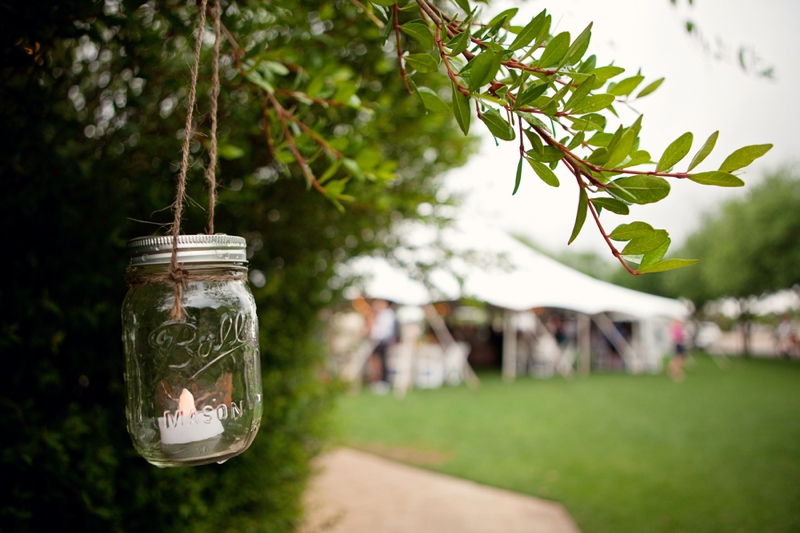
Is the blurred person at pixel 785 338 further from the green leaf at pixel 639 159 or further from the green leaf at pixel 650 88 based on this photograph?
the green leaf at pixel 639 159

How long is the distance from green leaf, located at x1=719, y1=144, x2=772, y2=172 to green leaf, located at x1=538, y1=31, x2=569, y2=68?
0.97 ft

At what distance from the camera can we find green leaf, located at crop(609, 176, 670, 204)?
2.52ft

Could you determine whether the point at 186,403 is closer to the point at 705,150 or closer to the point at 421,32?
the point at 421,32

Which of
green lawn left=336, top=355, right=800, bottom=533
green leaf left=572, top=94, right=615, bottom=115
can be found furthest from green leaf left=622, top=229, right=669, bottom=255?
green lawn left=336, top=355, right=800, bottom=533

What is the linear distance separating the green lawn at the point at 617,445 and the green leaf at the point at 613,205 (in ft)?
11.2

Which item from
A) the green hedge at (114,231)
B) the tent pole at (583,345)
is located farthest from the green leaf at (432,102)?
the tent pole at (583,345)

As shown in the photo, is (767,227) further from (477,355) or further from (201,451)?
(201,451)

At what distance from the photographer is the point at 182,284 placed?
0.89m

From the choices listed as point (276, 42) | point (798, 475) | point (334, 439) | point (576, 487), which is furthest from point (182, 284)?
point (798, 475)

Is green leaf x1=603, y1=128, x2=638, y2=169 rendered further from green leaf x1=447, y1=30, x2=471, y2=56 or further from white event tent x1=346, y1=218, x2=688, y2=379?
white event tent x1=346, y1=218, x2=688, y2=379

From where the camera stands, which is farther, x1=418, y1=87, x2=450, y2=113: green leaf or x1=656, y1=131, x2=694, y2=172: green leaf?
x1=418, y1=87, x2=450, y2=113: green leaf

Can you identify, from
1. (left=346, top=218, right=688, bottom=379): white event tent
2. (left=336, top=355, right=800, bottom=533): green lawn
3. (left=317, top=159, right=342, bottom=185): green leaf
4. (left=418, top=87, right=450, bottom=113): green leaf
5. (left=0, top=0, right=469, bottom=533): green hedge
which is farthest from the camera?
(left=336, top=355, right=800, bottom=533): green lawn

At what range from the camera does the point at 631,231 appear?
0.82 meters

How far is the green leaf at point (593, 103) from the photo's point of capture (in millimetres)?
819
